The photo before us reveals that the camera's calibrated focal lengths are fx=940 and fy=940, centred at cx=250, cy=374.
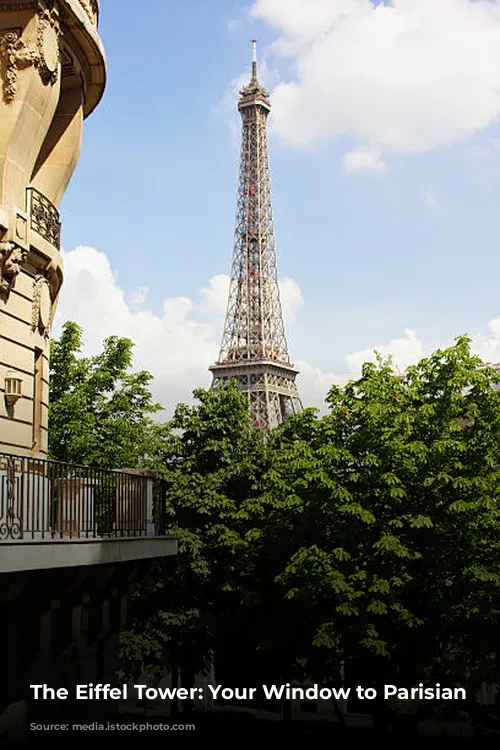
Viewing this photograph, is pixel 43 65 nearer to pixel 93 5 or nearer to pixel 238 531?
pixel 93 5

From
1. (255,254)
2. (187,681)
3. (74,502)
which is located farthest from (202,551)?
(255,254)

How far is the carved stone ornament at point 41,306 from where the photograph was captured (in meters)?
18.4

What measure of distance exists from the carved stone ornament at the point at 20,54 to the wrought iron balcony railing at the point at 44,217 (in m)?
1.94

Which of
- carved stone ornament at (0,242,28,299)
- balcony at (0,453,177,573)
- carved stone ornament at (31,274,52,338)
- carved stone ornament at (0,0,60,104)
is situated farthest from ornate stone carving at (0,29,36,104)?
balcony at (0,453,177,573)

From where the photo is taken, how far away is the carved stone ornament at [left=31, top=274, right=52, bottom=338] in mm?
18391

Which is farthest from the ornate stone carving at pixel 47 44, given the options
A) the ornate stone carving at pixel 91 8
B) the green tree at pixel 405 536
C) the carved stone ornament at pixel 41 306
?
the green tree at pixel 405 536

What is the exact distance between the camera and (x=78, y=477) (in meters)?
15.0

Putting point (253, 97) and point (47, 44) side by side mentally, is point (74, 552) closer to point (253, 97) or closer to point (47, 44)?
point (47, 44)

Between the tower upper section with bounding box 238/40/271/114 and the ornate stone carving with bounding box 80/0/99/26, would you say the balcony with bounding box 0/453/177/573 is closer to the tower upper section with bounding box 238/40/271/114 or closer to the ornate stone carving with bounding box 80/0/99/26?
the ornate stone carving with bounding box 80/0/99/26

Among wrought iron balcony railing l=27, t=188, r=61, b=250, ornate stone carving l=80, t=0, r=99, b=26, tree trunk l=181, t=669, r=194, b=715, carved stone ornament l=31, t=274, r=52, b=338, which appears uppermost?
ornate stone carving l=80, t=0, r=99, b=26

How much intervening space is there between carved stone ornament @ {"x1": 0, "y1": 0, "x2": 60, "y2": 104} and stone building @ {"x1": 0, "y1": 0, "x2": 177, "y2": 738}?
0.06ft

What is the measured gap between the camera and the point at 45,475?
43.4 feet

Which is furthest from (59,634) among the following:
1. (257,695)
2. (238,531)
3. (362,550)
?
(257,695)

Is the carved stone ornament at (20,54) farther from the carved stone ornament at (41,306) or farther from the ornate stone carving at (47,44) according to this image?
the carved stone ornament at (41,306)
